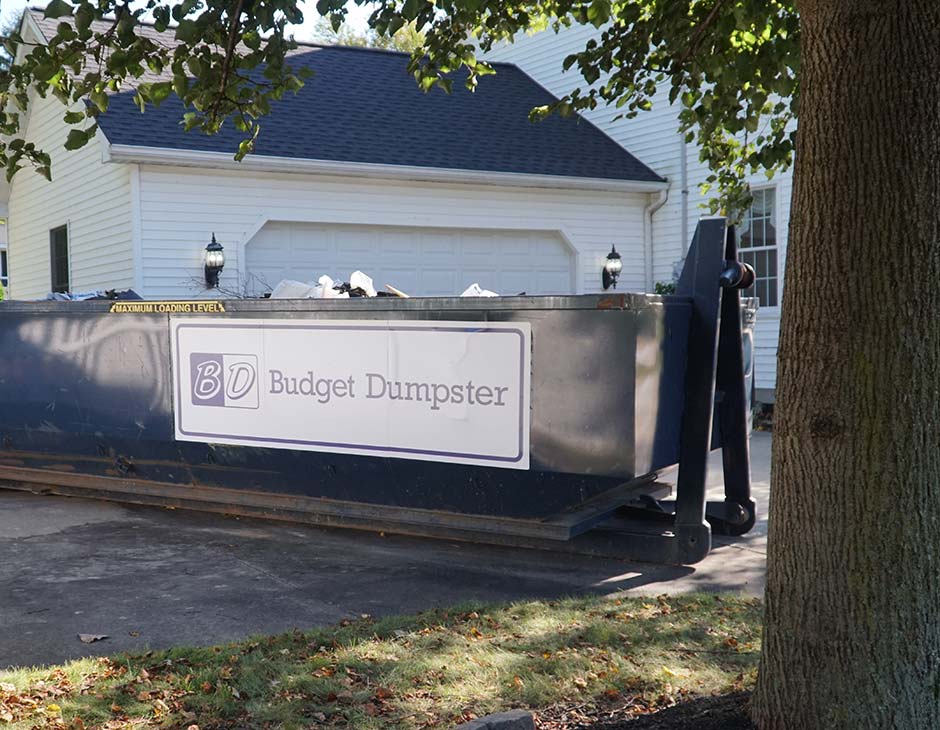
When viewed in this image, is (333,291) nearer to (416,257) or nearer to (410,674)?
(410,674)

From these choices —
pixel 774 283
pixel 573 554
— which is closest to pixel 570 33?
pixel 774 283

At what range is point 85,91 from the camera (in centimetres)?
518

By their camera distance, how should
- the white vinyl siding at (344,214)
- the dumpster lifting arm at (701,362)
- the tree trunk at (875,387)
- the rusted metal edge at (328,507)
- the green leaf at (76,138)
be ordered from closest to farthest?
the tree trunk at (875,387) → the green leaf at (76,138) → the rusted metal edge at (328,507) → the dumpster lifting arm at (701,362) → the white vinyl siding at (344,214)

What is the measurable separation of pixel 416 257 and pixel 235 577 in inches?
373

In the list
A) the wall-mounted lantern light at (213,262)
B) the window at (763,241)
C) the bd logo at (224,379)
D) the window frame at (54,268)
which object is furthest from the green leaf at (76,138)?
the window frame at (54,268)

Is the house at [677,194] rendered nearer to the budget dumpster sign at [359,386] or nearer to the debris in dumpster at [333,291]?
the debris in dumpster at [333,291]

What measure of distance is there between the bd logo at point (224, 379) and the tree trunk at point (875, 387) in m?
5.13

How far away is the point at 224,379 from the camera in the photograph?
7875 mm

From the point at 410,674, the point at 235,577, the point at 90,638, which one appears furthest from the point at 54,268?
the point at 410,674

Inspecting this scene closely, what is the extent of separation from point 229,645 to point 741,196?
5722mm

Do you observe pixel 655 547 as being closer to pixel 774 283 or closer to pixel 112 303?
pixel 112 303

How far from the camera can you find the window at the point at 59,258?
16797mm

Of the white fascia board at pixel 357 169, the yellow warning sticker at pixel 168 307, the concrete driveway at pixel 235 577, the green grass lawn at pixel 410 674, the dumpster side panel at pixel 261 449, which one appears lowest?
the concrete driveway at pixel 235 577

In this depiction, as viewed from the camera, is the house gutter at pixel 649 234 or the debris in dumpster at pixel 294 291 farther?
the house gutter at pixel 649 234
